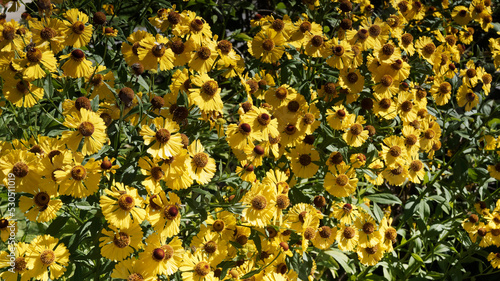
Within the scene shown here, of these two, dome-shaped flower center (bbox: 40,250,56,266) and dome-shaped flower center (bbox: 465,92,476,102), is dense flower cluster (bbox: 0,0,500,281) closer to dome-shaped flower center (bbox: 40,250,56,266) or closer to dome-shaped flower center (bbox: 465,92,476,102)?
dome-shaped flower center (bbox: 40,250,56,266)

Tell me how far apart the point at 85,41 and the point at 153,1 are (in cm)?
72

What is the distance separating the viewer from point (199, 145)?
5.23ft

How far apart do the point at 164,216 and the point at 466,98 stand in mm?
2151

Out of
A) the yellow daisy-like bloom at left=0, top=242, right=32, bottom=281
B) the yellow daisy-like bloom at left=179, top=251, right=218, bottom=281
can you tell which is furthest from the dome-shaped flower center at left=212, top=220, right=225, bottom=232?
the yellow daisy-like bloom at left=0, top=242, right=32, bottom=281

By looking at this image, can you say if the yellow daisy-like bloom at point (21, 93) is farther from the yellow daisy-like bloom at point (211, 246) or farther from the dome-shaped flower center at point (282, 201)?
the dome-shaped flower center at point (282, 201)

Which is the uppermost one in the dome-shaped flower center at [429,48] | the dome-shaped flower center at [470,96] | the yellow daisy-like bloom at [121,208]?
the dome-shaped flower center at [429,48]

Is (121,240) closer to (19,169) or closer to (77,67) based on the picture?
(19,169)

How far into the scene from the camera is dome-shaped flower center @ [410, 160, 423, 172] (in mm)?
2285

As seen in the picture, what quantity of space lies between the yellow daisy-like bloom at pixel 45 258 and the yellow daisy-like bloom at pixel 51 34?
2.46 feet

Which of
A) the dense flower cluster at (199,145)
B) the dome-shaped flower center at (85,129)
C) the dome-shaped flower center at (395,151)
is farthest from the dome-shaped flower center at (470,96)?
the dome-shaped flower center at (85,129)

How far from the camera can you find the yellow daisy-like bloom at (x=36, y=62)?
157 cm

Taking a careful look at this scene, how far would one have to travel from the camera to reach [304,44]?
7.16ft

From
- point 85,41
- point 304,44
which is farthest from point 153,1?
point 304,44

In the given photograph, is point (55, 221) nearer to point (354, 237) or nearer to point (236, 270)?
point (236, 270)
